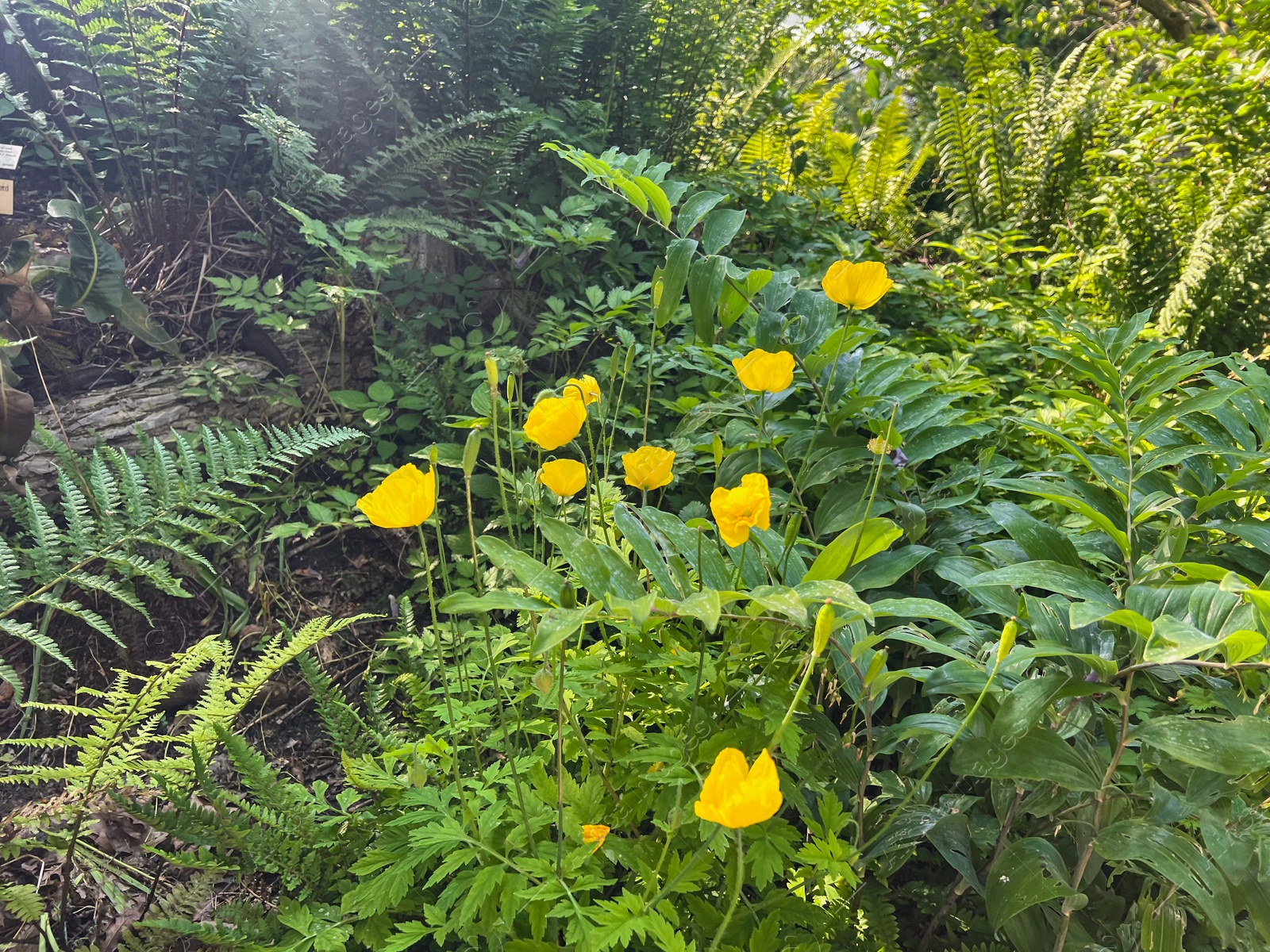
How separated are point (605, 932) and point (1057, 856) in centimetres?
46

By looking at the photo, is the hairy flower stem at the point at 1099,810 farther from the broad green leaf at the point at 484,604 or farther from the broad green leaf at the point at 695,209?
the broad green leaf at the point at 695,209

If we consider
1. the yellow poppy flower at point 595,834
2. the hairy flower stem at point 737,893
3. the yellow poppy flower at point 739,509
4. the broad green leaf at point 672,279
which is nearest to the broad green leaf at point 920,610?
the yellow poppy flower at point 739,509

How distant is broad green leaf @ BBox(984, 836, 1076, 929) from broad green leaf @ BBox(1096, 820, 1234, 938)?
0.07 metres

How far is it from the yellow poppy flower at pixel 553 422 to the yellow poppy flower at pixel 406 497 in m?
0.12

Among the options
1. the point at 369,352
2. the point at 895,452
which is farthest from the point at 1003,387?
the point at 369,352

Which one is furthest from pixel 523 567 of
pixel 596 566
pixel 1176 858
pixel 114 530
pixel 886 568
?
pixel 114 530

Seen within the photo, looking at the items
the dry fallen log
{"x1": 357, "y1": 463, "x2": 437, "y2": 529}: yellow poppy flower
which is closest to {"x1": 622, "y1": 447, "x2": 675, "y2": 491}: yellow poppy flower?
{"x1": 357, "y1": 463, "x2": 437, "y2": 529}: yellow poppy flower

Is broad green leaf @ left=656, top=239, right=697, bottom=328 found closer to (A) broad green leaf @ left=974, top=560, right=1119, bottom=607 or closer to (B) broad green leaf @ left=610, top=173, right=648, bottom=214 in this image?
(B) broad green leaf @ left=610, top=173, right=648, bottom=214

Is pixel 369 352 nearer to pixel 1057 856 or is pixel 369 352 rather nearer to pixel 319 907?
pixel 319 907

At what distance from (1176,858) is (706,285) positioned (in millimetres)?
810

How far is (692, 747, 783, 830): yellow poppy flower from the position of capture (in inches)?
20.0

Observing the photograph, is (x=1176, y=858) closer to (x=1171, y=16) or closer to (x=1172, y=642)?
(x=1172, y=642)

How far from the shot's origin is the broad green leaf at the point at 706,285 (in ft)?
3.26

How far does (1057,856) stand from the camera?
0.70 metres
